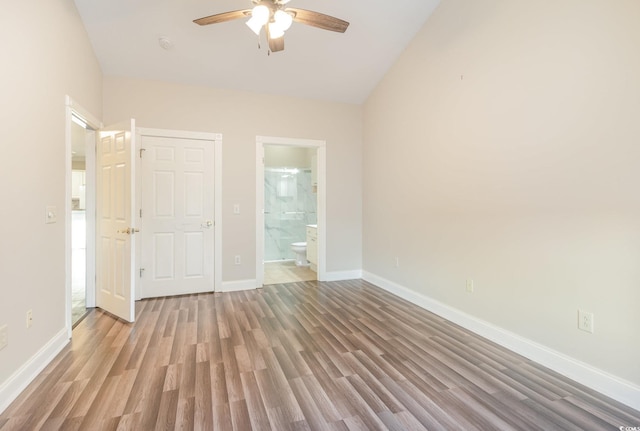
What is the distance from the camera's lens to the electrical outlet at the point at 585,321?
2064mm

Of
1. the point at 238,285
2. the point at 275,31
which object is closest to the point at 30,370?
the point at 238,285

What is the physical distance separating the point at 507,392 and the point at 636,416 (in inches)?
25.4

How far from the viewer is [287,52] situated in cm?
374

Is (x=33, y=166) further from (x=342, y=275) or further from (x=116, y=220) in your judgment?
(x=342, y=275)

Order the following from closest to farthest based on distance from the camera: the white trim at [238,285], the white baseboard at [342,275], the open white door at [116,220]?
the open white door at [116,220] → the white trim at [238,285] → the white baseboard at [342,275]

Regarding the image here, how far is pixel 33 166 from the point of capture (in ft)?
7.25

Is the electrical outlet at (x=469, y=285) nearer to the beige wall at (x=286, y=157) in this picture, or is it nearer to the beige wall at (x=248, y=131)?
the beige wall at (x=248, y=131)

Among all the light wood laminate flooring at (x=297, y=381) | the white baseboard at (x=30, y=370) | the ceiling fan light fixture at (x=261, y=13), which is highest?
the ceiling fan light fixture at (x=261, y=13)

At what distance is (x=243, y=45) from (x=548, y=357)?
423 cm

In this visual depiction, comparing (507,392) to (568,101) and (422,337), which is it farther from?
(568,101)

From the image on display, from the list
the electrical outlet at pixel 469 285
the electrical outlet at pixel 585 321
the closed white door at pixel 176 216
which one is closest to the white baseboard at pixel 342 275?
the closed white door at pixel 176 216

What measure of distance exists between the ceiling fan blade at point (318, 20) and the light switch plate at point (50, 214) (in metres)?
2.43

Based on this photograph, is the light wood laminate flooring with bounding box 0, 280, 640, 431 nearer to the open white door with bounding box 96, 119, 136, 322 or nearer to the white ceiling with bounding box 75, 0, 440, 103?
the open white door with bounding box 96, 119, 136, 322

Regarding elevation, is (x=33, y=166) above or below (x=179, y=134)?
below
